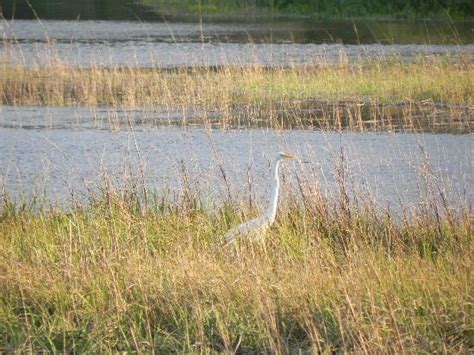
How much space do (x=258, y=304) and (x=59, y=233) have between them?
2.23 meters

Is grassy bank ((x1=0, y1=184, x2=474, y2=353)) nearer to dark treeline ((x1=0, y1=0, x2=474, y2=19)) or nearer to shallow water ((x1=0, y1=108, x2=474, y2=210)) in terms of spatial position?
shallow water ((x1=0, y1=108, x2=474, y2=210))

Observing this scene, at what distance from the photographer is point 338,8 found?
1577 inches

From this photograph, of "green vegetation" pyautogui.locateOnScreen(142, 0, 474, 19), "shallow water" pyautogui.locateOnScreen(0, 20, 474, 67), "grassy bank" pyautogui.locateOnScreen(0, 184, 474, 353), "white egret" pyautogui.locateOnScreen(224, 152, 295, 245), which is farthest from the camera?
"green vegetation" pyautogui.locateOnScreen(142, 0, 474, 19)

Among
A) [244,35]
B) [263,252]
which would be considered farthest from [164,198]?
[244,35]

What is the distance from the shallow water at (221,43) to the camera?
22.1 meters

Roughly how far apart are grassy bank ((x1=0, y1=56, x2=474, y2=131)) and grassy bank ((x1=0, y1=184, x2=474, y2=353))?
840cm

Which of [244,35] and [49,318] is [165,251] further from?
[244,35]

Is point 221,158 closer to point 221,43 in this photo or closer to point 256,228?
point 256,228

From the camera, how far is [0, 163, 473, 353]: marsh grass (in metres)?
5.11

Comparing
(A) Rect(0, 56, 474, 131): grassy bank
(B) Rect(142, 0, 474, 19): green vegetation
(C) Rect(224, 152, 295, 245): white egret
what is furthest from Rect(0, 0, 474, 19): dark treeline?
(C) Rect(224, 152, 295, 245): white egret

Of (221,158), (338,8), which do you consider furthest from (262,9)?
(221,158)

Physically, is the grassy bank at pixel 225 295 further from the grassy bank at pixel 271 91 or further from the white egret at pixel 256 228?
the grassy bank at pixel 271 91

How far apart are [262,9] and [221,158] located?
31.1 metres

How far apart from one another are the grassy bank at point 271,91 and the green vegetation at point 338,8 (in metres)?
19.0
